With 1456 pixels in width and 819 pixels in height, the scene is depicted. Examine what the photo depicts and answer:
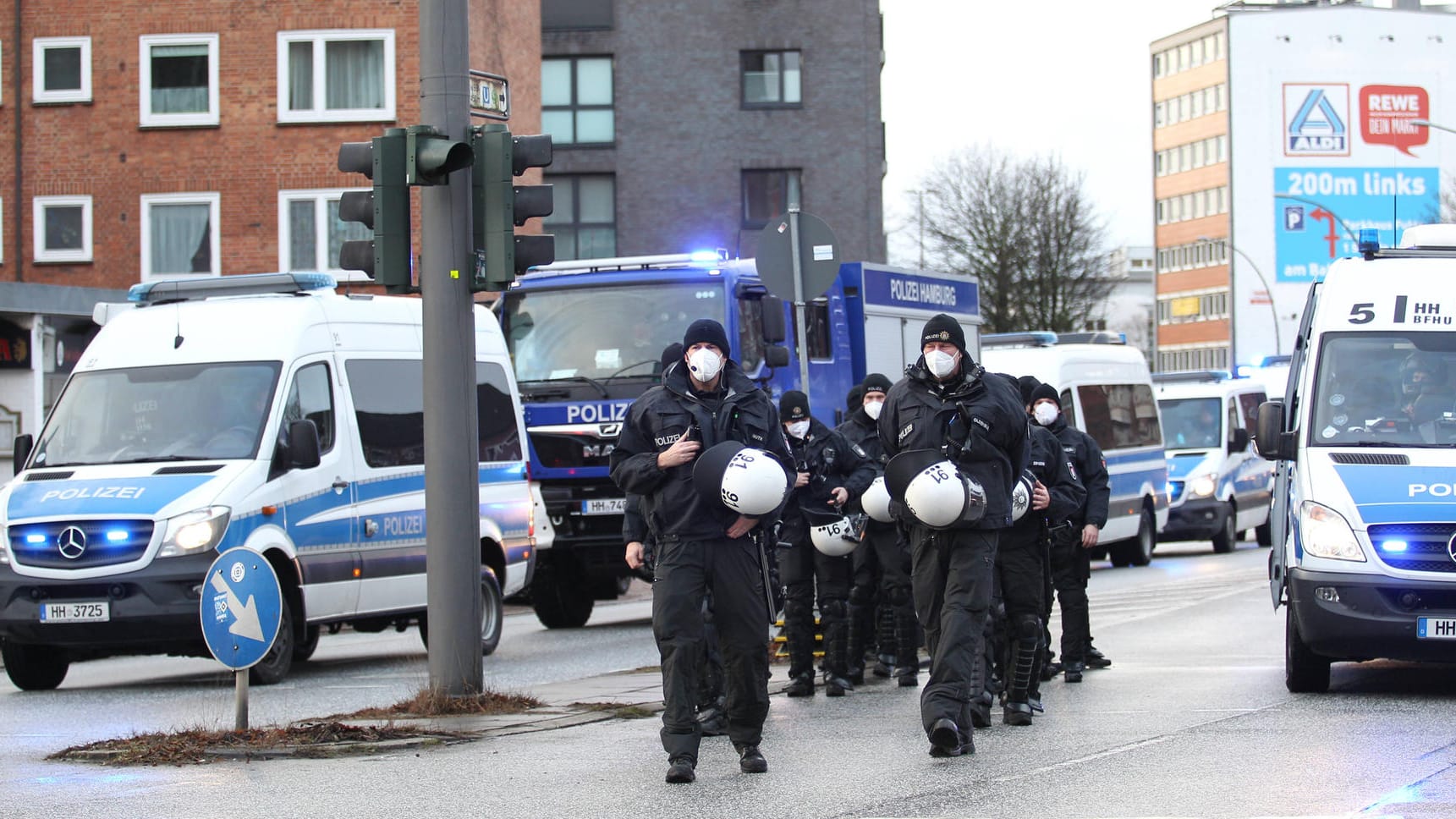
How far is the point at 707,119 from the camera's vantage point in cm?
5359

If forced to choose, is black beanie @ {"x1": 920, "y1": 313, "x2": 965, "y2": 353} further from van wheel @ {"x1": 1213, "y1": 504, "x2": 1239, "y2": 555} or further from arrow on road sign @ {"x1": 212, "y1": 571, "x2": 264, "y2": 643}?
van wheel @ {"x1": 1213, "y1": 504, "x2": 1239, "y2": 555}

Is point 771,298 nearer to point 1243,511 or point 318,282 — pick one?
point 318,282

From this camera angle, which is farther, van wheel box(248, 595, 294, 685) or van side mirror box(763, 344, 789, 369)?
van side mirror box(763, 344, 789, 369)

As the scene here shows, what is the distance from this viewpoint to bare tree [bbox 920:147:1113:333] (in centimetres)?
6712

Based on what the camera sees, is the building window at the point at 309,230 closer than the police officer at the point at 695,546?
No

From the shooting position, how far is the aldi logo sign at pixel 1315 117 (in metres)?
115

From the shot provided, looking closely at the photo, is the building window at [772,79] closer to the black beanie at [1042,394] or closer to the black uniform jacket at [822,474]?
the black beanie at [1042,394]

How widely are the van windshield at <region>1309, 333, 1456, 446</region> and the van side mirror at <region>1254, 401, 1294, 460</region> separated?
5.6 inches

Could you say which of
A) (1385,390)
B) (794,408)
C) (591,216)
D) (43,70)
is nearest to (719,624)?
(794,408)

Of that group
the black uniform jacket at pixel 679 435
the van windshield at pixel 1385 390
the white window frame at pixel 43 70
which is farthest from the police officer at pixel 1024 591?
the white window frame at pixel 43 70

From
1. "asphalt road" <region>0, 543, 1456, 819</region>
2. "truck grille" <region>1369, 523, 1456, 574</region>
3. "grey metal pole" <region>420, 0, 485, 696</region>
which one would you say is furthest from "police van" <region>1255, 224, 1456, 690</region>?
"grey metal pole" <region>420, 0, 485, 696</region>

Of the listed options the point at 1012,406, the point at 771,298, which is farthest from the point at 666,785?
the point at 771,298

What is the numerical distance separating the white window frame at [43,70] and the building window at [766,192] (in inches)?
756

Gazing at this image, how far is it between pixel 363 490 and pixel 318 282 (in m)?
1.64
